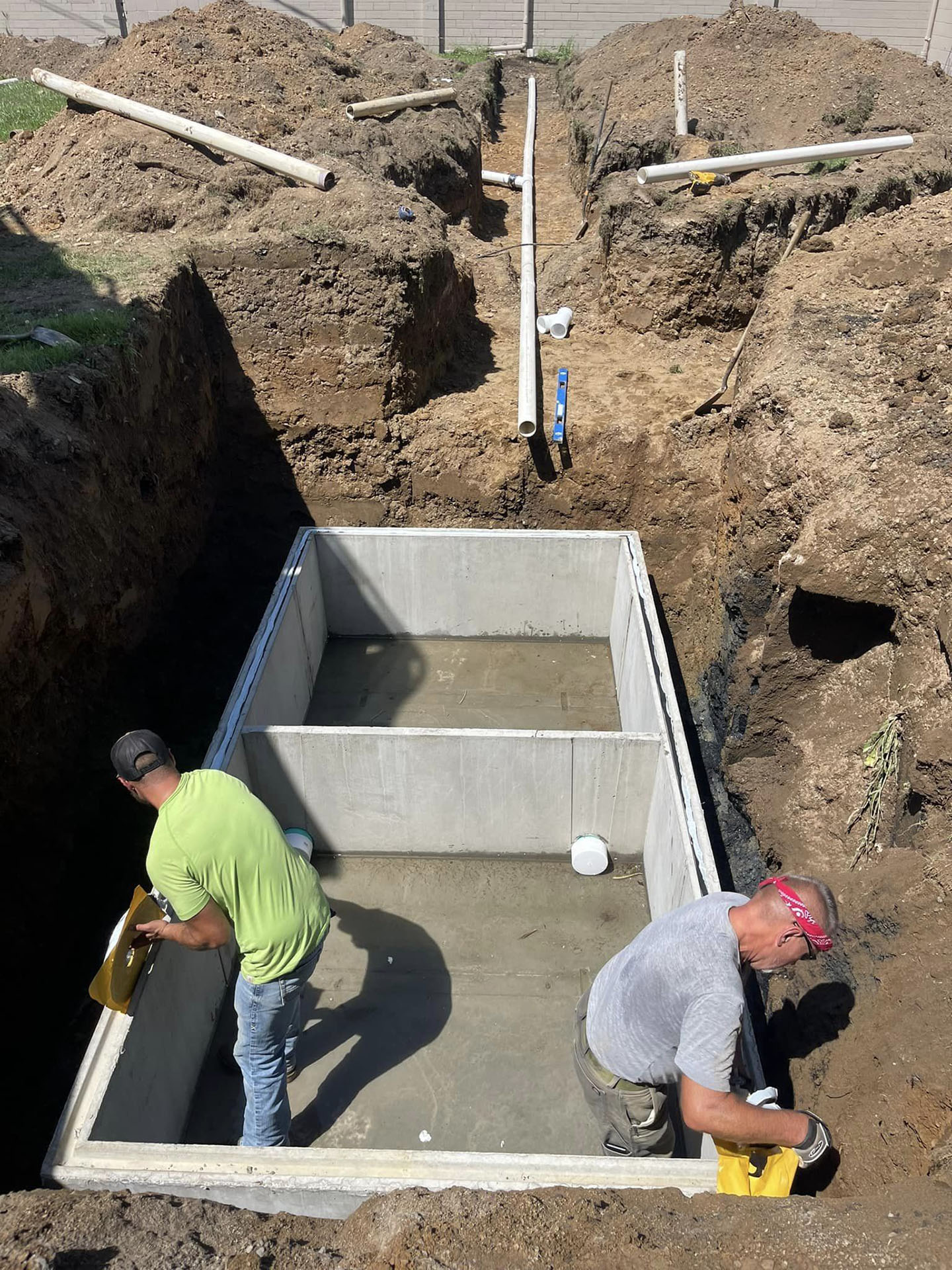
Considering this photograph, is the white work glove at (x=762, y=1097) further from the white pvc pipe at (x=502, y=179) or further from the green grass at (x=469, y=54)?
the green grass at (x=469, y=54)

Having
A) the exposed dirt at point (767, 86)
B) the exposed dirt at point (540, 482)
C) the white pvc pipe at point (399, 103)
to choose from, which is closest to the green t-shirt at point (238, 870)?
the exposed dirt at point (540, 482)

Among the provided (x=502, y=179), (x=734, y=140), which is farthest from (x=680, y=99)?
(x=502, y=179)

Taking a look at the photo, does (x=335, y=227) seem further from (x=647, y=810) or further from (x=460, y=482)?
(x=647, y=810)

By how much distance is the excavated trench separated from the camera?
168 inches

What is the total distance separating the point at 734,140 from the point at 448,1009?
11.1 m

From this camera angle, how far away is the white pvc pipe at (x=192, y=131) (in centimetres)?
768

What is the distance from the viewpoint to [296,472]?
7.17 metres

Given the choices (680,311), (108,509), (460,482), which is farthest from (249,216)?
(680,311)

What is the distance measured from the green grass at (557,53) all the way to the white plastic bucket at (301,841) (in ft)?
71.9

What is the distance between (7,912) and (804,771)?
4.05 meters

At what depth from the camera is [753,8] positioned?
14.6m

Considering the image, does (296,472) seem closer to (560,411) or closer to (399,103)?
(560,411)

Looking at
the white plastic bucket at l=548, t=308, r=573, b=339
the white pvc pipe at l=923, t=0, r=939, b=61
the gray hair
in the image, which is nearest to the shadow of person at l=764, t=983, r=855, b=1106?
the gray hair

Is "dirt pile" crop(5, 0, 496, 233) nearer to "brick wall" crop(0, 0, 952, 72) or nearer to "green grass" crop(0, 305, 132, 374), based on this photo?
"green grass" crop(0, 305, 132, 374)
